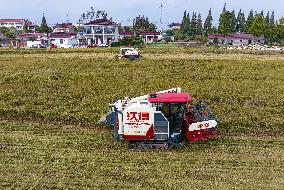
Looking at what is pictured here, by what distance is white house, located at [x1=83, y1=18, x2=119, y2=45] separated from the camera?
6638 cm

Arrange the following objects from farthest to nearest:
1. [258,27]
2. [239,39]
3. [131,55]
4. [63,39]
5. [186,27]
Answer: [186,27] < [239,39] < [63,39] < [258,27] < [131,55]

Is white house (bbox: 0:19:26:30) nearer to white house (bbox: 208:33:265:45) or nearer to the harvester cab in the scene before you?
white house (bbox: 208:33:265:45)

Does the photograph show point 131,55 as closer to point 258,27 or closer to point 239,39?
point 258,27

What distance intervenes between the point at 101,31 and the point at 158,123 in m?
55.3

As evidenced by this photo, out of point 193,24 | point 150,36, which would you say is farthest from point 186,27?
point 150,36

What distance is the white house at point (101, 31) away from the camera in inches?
2613

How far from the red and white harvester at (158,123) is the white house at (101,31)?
5336 centimetres

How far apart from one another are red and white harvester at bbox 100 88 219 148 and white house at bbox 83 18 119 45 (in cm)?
5336

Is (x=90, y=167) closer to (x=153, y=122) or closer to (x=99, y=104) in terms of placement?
(x=153, y=122)

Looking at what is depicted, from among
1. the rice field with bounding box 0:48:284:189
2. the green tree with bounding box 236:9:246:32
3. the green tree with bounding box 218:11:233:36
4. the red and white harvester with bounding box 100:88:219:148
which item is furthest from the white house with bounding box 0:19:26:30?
the red and white harvester with bounding box 100:88:219:148

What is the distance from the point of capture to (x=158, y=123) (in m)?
12.9

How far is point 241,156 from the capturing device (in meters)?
12.5

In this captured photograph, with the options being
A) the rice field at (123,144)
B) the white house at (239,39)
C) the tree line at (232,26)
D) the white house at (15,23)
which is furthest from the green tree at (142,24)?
the rice field at (123,144)

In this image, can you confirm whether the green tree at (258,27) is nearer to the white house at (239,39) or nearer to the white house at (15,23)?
the white house at (239,39)
